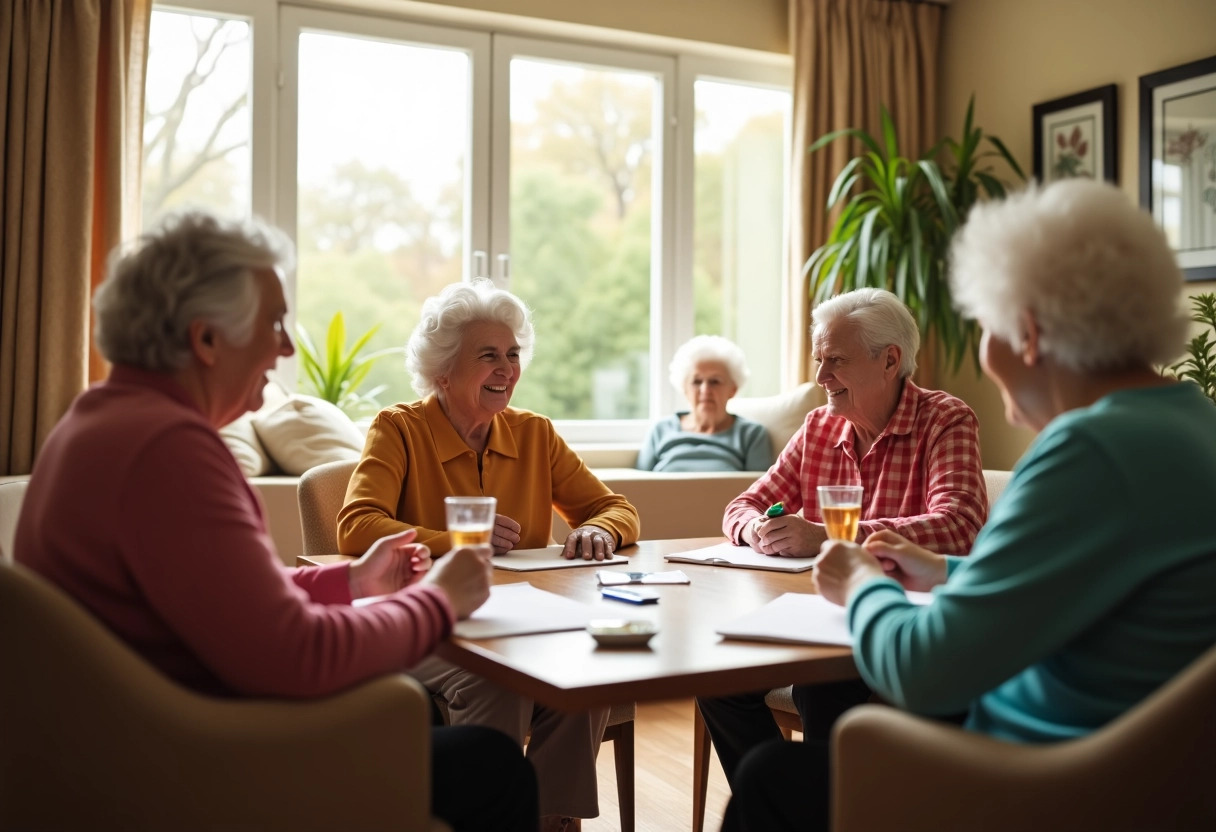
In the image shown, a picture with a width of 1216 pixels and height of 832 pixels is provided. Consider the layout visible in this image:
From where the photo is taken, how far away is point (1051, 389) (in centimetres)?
134

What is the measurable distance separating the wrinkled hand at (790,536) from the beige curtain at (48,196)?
257 centimetres

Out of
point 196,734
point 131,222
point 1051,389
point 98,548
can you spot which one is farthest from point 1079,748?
point 131,222

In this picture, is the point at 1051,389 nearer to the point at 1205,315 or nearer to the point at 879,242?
the point at 1205,315

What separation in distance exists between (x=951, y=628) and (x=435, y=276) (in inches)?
146

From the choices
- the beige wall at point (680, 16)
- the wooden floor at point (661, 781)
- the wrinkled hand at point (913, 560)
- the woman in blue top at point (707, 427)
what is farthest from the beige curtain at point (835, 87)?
the wrinkled hand at point (913, 560)

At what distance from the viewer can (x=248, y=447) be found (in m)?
3.67

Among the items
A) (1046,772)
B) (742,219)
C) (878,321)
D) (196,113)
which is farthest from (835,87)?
(1046,772)

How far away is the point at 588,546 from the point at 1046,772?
1.15 metres

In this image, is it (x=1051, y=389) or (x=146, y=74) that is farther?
(x=146, y=74)

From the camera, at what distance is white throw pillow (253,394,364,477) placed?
372 cm

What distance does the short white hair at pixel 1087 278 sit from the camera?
125cm

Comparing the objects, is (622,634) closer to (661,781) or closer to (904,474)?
(904,474)

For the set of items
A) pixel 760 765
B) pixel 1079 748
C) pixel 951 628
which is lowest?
pixel 760 765

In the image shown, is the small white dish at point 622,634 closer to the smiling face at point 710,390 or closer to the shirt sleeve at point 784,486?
the shirt sleeve at point 784,486
